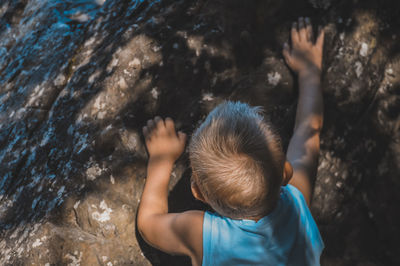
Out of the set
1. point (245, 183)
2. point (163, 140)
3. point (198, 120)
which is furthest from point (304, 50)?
Result: point (245, 183)

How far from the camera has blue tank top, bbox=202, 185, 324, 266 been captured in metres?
1.90

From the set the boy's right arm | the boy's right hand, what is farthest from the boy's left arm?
the boy's right hand

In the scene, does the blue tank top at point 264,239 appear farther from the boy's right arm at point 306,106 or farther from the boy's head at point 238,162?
the boy's right arm at point 306,106

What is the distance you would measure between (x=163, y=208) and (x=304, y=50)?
172 centimetres

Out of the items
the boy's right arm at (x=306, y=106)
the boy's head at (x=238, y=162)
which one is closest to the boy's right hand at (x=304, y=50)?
the boy's right arm at (x=306, y=106)

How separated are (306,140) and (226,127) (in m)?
1.10

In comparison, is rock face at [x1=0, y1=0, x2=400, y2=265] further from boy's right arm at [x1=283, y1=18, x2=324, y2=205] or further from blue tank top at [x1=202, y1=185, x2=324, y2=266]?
blue tank top at [x1=202, y1=185, x2=324, y2=266]

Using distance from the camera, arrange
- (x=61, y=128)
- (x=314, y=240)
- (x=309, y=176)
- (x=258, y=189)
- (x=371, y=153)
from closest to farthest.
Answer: (x=258, y=189)
(x=314, y=240)
(x=309, y=176)
(x=371, y=153)
(x=61, y=128)

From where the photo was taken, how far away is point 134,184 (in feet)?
8.33

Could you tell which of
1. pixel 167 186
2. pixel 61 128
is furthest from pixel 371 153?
pixel 61 128

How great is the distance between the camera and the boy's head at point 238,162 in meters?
1.61

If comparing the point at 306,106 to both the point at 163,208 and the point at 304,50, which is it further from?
the point at 163,208

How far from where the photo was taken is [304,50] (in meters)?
2.63

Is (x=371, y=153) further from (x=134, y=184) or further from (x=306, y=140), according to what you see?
(x=134, y=184)
